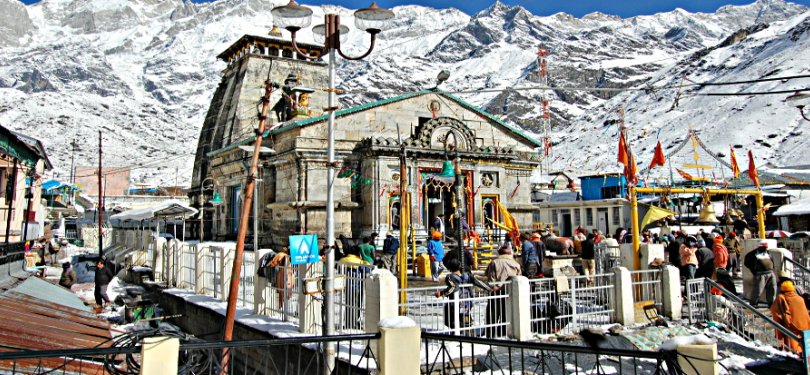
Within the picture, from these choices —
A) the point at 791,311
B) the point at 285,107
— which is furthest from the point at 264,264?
the point at 285,107

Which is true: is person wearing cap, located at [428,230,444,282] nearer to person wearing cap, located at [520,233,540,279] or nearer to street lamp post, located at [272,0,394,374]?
person wearing cap, located at [520,233,540,279]

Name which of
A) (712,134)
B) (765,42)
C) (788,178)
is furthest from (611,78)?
(788,178)

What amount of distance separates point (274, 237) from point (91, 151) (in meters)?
75.4

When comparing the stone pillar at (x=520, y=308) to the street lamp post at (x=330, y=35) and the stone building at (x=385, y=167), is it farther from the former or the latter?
the stone building at (x=385, y=167)

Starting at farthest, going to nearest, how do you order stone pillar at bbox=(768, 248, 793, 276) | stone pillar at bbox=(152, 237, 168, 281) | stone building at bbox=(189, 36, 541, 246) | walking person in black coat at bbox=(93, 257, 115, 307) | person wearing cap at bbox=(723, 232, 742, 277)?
stone building at bbox=(189, 36, 541, 246)
stone pillar at bbox=(152, 237, 168, 281)
person wearing cap at bbox=(723, 232, 742, 277)
walking person in black coat at bbox=(93, 257, 115, 307)
stone pillar at bbox=(768, 248, 793, 276)

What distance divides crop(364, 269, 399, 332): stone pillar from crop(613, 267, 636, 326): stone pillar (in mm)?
4697

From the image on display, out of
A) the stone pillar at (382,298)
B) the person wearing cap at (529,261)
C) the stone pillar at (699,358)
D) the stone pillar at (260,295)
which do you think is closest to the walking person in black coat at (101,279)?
the stone pillar at (260,295)

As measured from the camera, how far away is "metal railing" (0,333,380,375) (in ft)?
15.4

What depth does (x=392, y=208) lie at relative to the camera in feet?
73.7

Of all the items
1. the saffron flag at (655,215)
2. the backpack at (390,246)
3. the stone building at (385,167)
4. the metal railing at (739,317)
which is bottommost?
the metal railing at (739,317)

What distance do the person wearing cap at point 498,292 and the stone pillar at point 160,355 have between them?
5.84m

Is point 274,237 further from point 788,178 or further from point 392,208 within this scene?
point 788,178

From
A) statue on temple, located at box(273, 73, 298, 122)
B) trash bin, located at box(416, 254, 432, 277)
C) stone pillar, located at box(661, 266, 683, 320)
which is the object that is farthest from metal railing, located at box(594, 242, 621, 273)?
statue on temple, located at box(273, 73, 298, 122)

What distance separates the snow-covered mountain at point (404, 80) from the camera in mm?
82875
